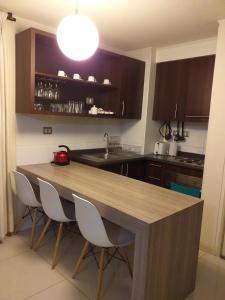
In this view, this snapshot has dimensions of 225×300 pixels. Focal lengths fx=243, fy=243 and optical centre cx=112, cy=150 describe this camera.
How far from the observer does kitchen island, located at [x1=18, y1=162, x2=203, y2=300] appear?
1.55 metres

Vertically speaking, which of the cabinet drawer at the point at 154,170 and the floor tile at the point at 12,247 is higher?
the cabinet drawer at the point at 154,170

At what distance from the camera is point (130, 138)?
12.7 ft

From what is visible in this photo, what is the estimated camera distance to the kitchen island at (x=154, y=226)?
1.55 meters

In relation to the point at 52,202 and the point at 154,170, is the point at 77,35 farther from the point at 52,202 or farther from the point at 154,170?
the point at 154,170

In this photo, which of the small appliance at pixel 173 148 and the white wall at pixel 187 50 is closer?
the white wall at pixel 187 50

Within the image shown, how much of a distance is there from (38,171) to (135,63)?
2.03 m

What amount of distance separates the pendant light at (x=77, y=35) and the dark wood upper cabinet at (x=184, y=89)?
1906 millimetres

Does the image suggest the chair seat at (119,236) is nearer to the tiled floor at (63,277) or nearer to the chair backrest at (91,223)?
the chair backrest at (91,223)

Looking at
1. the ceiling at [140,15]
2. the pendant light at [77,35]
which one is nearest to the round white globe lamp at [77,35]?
the pendant light at [77,35]

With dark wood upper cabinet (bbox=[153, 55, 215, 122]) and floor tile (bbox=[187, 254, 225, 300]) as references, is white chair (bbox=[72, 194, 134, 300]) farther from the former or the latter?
dark wood upper cabinet (bbox=[153, 55, 215, 122])

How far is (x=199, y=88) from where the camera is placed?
10.3ft

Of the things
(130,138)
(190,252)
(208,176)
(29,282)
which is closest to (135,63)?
(130,138)

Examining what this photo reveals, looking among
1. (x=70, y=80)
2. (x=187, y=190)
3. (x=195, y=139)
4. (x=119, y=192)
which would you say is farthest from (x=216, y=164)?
(x=70, y=80)

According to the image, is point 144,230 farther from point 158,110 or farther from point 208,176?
point 158,110
